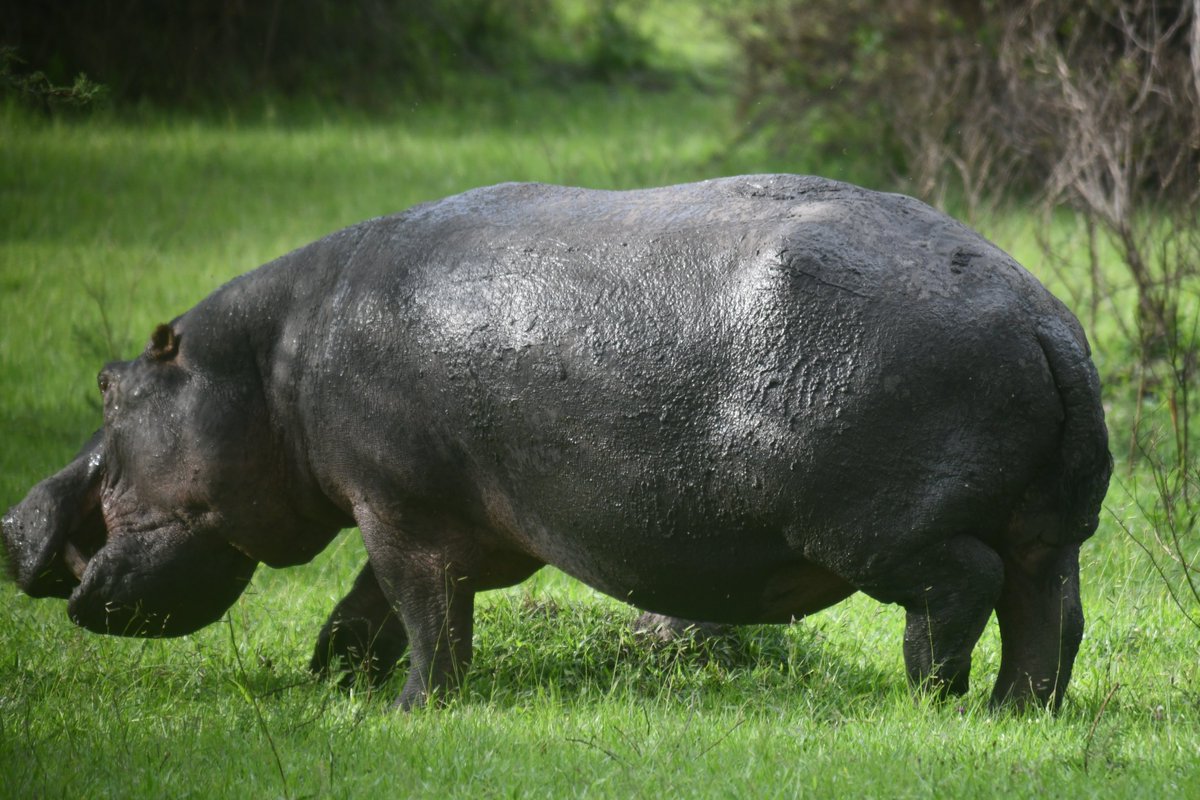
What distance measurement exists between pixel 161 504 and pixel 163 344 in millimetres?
564

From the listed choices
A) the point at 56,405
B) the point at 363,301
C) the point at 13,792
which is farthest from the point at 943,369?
the point at 56,405

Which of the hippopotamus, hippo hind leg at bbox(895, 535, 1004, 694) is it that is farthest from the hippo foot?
hippo hind leg at bbox(895, 535, 1004, 694)

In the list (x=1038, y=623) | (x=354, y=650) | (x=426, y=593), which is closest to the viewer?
(x=1038, y=623)

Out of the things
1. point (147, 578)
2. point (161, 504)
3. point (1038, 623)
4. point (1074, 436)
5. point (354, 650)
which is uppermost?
point (1074, 436)

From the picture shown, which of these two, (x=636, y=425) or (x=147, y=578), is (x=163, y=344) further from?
(x=636, y=425)

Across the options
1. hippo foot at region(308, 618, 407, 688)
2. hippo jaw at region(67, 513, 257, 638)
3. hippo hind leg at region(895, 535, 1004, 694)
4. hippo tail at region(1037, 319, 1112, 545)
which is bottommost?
hippo foot at region(308, 618, 407, 688)

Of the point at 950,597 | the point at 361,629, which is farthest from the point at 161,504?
the point at 950,597

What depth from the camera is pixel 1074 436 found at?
13.9ft

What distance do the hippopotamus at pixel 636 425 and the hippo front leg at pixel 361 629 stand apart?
0.31m

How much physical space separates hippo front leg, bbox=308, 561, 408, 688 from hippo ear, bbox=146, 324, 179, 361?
104 cm

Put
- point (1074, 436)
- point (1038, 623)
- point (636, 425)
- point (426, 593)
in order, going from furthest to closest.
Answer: point (426, 593)
point (1038, 623)
point (636, 425)
point (1074, 436)

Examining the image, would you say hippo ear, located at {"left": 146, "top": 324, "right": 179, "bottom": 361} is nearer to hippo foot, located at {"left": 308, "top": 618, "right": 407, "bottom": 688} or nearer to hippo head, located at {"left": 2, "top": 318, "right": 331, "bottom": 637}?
hippo head, located at {"left": 2, "top": 318, "right": 331, "bottom": 637}

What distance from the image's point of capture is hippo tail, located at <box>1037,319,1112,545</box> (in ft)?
13.9

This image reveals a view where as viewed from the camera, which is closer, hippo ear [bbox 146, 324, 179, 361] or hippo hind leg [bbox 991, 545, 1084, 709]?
hippo hind leg [bbox 991, 545, 1084, 709]
